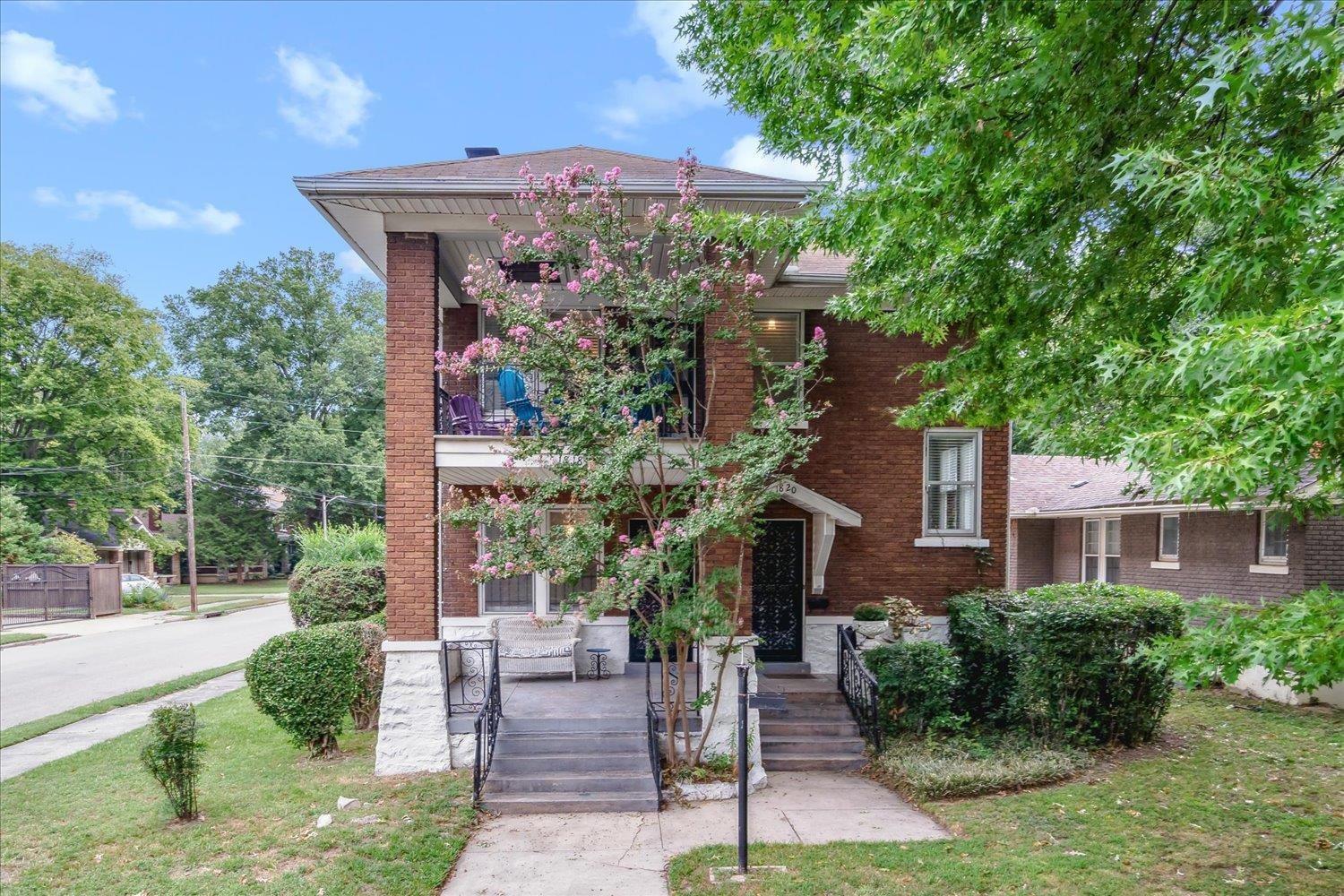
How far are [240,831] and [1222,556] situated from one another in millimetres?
14945

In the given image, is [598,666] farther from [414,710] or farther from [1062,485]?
[1062,485]

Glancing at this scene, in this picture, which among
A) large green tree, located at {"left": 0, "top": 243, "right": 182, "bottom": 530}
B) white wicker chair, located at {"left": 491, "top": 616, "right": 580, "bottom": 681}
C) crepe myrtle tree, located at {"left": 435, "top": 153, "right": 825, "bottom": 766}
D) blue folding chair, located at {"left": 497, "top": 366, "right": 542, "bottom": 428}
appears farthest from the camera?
large green tree, located at {"left": 0, "top": 243, "right": 182, "bottom": 530}

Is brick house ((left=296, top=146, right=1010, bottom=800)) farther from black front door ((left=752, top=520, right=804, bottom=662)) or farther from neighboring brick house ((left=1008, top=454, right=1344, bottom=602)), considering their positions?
neighboring brick house ((left=1008, top=454, right=1344, bottom=602))

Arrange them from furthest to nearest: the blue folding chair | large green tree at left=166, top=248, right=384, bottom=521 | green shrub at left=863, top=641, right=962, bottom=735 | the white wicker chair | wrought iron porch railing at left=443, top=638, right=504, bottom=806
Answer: large green tree at left=166, top=248, right=384, bottom=521, the white wicker chair, the blue folding chair, green shrub at left=863, top=641, right=962, bottom=735, wrought iron porch railing at left=443, top=638, right=504, bottom=806

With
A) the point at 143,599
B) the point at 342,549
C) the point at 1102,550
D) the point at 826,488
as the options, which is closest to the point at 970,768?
the point at 826,488

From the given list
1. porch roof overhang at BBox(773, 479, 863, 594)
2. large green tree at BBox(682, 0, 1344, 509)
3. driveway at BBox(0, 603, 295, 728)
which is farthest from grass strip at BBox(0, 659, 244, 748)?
large green tree at BBox(682, 0, 1344, 509)

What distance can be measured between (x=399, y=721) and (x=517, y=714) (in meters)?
1.23

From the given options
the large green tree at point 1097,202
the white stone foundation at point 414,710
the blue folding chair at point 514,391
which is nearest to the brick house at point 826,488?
the blue folding chair at point 514,391

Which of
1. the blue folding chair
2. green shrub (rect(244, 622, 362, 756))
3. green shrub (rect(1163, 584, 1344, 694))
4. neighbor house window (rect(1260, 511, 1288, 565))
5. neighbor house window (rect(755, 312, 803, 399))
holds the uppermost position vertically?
neighbor house window (rect(755, 312, 803, 399))

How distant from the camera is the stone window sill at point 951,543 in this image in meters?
10.5

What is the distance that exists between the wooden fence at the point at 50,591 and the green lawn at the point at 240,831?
21.2 m

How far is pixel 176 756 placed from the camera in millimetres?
6379

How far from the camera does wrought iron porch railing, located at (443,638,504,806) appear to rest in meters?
6.81

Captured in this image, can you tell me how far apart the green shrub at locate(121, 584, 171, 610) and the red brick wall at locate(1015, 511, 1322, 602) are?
109 feet
